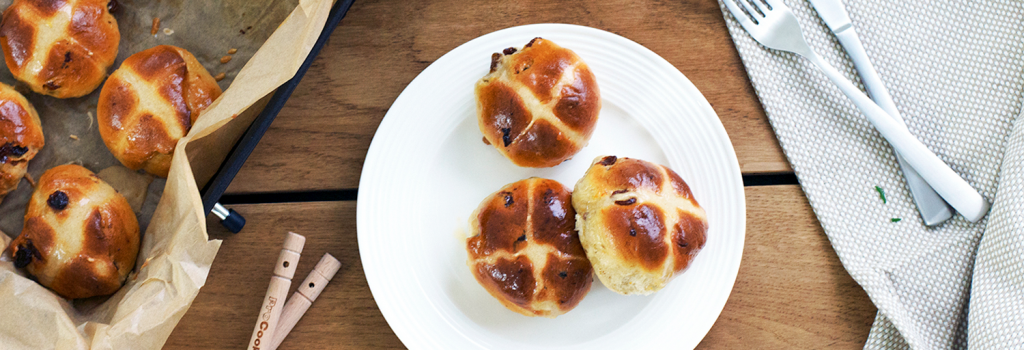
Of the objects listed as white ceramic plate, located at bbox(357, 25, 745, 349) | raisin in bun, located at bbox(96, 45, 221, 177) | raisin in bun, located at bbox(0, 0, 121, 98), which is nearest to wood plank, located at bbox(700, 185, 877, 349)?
white ceramic plate, located at bbox(357, 25, 745, 349)

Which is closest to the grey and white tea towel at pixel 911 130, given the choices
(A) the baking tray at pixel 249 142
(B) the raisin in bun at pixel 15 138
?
(A) the baking tray at pixel 249 142

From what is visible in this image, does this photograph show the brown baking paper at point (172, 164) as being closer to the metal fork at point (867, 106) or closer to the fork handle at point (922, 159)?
the metal fork at point (867, 106)

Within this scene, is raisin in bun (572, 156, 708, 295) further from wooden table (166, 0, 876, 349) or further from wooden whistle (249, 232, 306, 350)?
wooden whistle (249, 232, 306, 350)

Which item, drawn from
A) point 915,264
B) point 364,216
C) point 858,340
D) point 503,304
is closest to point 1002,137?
point 915,264

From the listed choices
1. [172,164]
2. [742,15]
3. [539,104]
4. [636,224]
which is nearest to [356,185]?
[172,164]

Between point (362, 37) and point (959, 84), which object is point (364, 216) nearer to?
point (362, 37)
